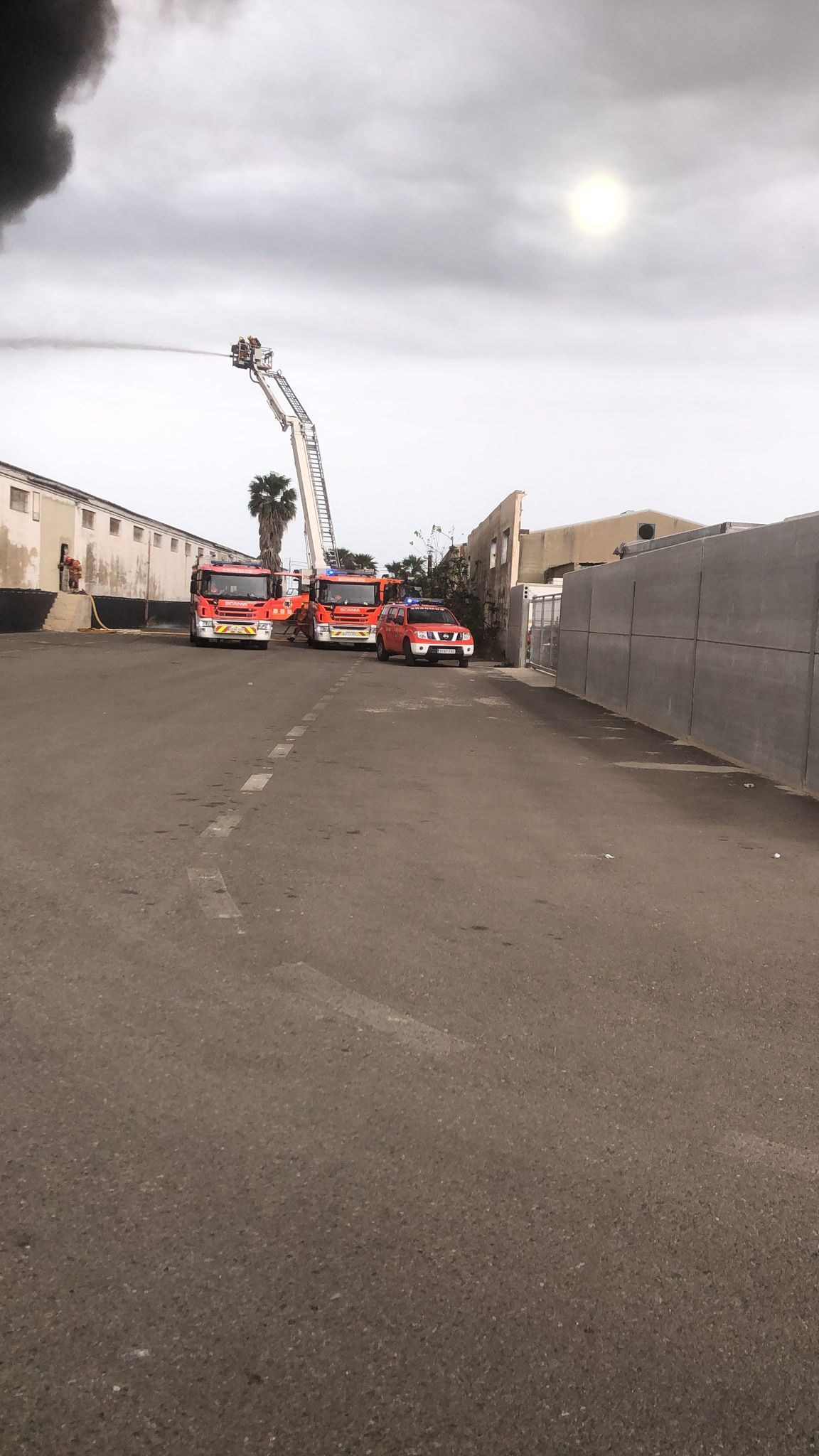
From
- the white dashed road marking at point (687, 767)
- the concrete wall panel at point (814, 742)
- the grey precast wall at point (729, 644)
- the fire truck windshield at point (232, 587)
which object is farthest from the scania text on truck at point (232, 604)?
the concrete wall panel at point (814, 742)

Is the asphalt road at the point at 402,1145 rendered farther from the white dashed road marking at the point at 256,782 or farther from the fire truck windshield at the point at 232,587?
the fire truck windshield at the point at 232,587

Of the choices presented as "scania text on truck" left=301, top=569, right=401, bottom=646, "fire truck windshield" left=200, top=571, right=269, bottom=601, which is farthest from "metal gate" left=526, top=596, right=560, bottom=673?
"fire truck windshield" left=200, top=571, right=269, bottom=601

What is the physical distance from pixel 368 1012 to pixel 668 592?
12.6 metres

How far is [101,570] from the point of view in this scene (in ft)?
177

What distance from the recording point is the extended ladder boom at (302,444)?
4534 centimetres

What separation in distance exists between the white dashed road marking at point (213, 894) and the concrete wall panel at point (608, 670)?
1306 centimetres

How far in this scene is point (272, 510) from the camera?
266 feet

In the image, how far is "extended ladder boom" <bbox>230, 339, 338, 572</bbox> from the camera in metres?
45.3

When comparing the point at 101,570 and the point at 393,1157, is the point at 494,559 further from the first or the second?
the point at 393,1157

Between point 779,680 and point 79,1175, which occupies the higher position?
point 779,680

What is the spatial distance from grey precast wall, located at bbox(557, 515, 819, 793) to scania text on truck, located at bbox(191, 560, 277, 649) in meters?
18.5

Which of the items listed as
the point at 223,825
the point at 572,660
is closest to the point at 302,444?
the point at 572,660

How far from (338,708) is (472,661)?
79.2 ft

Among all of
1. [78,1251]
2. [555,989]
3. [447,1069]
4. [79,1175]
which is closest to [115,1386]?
[78,1251]
